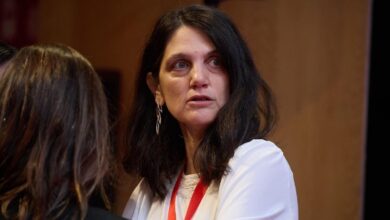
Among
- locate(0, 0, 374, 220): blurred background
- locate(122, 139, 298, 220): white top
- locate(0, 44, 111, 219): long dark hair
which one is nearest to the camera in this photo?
locate(0, 44, 111, 219): long dark hair

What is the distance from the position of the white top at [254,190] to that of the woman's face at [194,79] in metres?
0.14

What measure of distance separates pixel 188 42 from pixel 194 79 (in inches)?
3.7

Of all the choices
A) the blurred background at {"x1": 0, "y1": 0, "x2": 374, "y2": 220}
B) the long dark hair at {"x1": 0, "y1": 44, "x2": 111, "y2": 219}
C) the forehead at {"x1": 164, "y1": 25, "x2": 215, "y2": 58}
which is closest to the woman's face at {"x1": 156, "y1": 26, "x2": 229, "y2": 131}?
the forehead at {"x1": 164, "y1": 25, "x2": 215, "y2": 58}

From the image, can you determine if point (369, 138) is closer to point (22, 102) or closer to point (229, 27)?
point (229, 27)

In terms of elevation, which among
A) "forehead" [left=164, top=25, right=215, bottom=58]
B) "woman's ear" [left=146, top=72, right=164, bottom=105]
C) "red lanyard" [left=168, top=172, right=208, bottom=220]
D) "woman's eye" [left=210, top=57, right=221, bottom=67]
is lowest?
"red lanyard" [left=168, top=172, right=208, bottom=220]

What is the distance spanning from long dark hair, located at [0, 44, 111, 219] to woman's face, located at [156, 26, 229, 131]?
1.26ft

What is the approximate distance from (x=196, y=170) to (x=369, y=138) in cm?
116

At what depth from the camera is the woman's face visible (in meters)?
1.39

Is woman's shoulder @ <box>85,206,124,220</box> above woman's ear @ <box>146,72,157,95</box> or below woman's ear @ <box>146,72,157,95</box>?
below

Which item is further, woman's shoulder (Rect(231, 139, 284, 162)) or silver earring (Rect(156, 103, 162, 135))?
silver earring (Rect(156, 103, 162, 135))

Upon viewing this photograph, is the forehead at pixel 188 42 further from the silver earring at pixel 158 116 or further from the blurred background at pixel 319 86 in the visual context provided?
the blurred background at pixel 319 86

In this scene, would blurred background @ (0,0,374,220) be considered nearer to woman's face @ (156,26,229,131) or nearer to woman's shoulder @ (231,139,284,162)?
woman's face @ (156,26,229,131)

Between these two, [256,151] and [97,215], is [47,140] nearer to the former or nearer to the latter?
[97,215]

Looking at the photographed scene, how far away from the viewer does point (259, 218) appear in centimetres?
121
